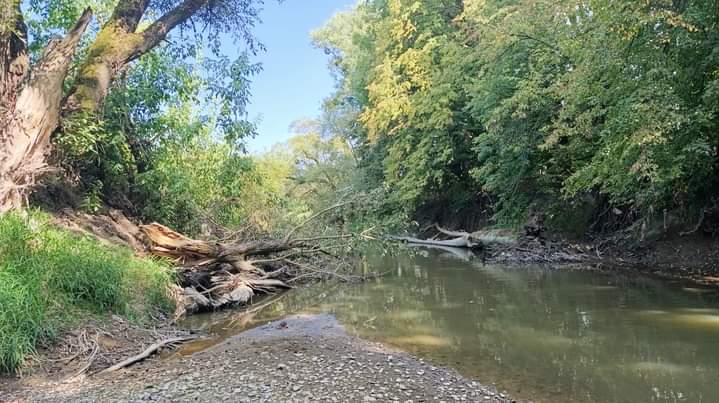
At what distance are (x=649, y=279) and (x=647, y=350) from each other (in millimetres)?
5212

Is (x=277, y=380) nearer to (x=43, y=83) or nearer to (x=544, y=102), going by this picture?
(x=43, y=83)

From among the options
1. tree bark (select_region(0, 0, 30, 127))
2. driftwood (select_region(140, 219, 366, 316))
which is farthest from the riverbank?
tree bark (select_region(0, 0, 30, 127))

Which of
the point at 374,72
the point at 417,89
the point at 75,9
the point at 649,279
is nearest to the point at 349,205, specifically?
the point at 649,279

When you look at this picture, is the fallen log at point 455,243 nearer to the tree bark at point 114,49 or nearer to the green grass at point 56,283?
the tree bark at point 114,49

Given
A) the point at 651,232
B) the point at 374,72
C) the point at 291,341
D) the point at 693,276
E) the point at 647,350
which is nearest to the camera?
the point at 647,350

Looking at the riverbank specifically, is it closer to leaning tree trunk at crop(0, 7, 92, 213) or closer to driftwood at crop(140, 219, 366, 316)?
driftwood at crop(140, 219, 366, 316)

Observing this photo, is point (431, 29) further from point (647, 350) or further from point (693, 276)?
point (647, 350)

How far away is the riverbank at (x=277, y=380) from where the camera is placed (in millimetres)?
4473

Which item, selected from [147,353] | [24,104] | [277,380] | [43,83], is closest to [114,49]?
[43,83]

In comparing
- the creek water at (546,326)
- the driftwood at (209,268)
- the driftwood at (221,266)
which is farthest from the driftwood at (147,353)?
the driftwood at (209,268)

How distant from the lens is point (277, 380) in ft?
16.1

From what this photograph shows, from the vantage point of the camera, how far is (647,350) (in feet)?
18.6

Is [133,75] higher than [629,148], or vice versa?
[133,75]

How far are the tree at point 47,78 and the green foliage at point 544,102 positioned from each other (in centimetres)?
899
